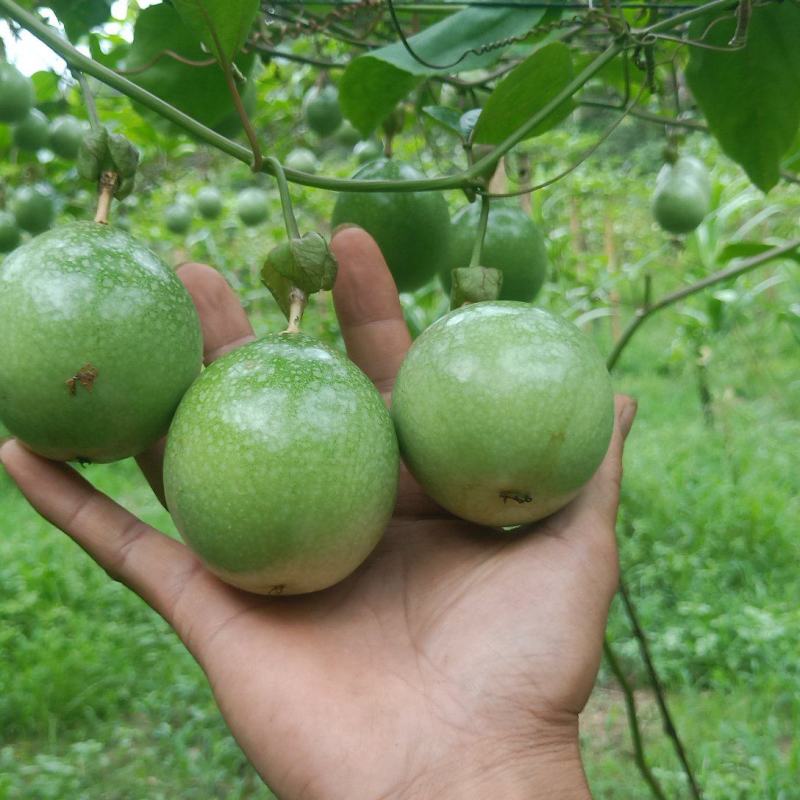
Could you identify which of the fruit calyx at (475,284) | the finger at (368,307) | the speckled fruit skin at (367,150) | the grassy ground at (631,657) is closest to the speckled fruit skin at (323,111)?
the speckled fruit skin at (367,150)

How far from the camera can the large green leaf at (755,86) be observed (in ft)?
4.13

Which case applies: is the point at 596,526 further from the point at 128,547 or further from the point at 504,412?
the point at 128,547

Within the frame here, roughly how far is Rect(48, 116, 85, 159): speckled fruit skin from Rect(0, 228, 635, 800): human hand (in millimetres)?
1121

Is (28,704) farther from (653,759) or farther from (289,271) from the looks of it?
(289,271)

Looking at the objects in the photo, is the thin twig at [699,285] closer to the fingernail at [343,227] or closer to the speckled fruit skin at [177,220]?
the fingernail at [343,227]

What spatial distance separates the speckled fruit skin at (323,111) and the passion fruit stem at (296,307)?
Answer: 3.36 feet

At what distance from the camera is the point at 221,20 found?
977 mm

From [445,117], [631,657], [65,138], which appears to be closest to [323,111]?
[65,138]

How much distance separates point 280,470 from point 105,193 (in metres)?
0.41

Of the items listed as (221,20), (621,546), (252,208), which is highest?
(221,20)

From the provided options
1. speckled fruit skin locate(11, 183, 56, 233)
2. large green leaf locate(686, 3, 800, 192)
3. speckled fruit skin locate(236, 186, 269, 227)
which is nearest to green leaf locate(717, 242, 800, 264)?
large green leaf locate(686, 3, 800, 192)

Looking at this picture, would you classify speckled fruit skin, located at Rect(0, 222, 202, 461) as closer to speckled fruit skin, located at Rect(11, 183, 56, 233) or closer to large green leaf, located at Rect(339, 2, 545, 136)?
large green leaf, located at Rect(339, 2, 545, 136)

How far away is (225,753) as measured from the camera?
93.6 inches

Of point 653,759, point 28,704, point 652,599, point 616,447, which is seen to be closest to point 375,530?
point 616,447
